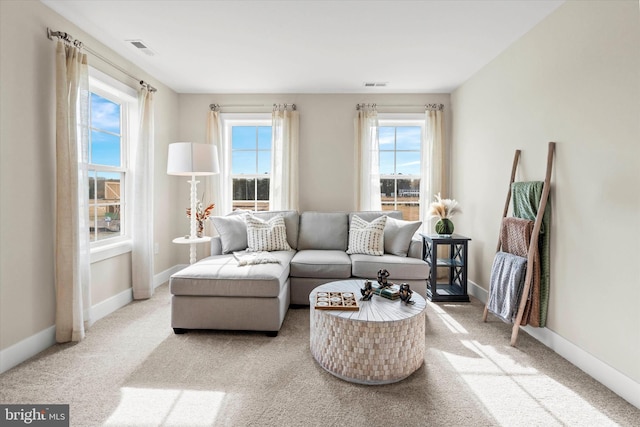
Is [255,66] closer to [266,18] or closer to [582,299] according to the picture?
[266,18]

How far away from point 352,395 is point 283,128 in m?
3.54

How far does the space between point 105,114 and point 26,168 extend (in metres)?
1.30

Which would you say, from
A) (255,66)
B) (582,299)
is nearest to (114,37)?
(255,66)

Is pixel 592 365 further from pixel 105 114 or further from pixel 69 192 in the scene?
pixel 105 114

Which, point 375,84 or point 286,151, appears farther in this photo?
point 286,151

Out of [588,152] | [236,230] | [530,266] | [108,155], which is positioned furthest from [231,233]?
[588,152]

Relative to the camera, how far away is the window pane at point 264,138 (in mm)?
4856

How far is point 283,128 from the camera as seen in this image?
459 centimetres

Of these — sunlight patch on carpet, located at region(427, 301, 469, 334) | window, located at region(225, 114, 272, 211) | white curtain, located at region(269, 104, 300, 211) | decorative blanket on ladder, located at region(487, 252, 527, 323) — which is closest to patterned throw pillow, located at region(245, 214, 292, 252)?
white curtain, located at region(269, 104, 300, 211)

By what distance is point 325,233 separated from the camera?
4168 millimetres

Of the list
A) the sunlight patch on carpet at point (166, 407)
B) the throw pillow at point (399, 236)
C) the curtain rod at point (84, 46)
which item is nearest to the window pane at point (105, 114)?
the curtain rod at point (84, 46)

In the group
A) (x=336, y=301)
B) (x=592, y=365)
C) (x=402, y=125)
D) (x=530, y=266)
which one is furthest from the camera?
(x=402, y=125)

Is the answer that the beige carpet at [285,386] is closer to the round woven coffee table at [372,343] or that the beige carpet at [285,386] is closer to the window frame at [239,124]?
the round woven coffee table at [372,343]

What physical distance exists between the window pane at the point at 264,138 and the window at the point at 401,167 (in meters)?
1.61
